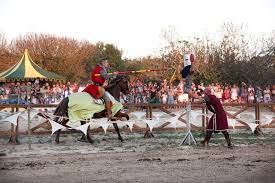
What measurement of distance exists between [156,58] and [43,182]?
32838mm

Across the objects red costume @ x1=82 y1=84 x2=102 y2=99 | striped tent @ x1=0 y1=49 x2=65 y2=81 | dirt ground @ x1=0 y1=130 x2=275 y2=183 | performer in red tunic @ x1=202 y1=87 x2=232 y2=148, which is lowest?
dirt ground @ x1=0 y1=130 x2=275 y2=183

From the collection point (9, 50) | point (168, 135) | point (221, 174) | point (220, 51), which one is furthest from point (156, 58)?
point (221, 174)

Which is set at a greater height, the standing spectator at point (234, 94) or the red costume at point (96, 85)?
the red costume at point (96, 85)

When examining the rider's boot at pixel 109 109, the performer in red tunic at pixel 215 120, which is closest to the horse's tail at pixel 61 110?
the rider's boot at pixel 109 109

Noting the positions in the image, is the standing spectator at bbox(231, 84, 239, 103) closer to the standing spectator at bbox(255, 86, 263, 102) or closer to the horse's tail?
the standing spectator at bbox(255, 86, 263, 102)

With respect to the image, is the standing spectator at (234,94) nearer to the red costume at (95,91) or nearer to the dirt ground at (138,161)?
the dirt ground at (138,161)

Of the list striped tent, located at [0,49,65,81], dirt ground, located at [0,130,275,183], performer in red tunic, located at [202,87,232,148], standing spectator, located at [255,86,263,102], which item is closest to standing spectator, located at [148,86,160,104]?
striped tent, located at [0,49,65,81]

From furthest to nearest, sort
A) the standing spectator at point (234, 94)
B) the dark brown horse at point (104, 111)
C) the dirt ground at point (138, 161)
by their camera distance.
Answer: the standing spectator at point (234, 94) < the dark brown horse at point (104, 111) < the dirt ground at point (138, 161)

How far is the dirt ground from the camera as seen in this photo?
26.8 ft

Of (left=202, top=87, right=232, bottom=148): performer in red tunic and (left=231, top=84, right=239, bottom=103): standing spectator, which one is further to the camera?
(left=231, top=84, right=239, bottom=103): standing spectator

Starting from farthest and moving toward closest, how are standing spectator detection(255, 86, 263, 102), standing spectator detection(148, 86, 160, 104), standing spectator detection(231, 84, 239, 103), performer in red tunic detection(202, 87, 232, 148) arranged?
1. standing spectator detection(255, 86, 263, 102)
2. standing spectator detection(231, 84, 239, 103)
3. standing spectator detection(148, 86, 160, 104)
4. performer in red tunic detection(202, 87, 232, 148)

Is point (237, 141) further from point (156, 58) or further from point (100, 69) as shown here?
point (156, 58)

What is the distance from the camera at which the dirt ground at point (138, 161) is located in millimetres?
8172

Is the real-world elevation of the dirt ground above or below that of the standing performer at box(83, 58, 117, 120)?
below
